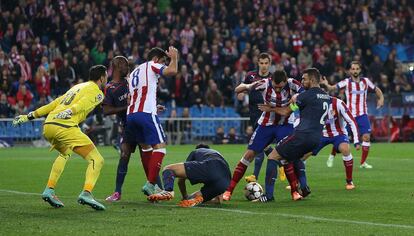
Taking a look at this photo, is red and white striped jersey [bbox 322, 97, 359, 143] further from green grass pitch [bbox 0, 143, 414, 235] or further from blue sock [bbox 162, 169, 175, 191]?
blue sock [bbox 162, 169, 175, 191]

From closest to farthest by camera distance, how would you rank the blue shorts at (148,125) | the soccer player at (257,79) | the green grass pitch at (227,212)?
the green grass pitch at (227,212) → the blue shorts at (148,125) → the soccer player at (257,79)

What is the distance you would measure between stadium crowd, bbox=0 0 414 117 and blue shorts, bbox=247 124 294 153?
63.8 feet

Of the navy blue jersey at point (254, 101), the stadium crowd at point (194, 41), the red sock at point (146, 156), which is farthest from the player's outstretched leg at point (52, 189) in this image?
the stadium crowd at point (194, 41)

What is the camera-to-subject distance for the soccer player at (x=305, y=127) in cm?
1473

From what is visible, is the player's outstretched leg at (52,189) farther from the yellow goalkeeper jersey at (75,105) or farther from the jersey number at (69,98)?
the jersey number at (69,98)

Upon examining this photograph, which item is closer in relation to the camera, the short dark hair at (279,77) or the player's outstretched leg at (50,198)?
the player's outstretched leg at (50,198)

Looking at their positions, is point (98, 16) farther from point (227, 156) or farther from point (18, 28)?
point (227, 156)

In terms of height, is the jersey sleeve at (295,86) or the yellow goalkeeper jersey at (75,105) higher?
the jersey sleeve at (295,86)

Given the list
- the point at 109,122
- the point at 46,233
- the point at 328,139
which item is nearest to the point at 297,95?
the point at 328,139

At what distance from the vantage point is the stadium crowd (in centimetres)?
3475

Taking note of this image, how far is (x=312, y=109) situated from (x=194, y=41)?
23679 millimetres

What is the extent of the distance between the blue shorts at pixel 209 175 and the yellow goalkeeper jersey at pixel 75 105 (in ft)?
5.17

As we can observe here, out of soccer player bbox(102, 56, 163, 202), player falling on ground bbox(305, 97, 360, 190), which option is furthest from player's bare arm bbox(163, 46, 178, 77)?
player falling on ground bbox(305, 97, 360, 190)

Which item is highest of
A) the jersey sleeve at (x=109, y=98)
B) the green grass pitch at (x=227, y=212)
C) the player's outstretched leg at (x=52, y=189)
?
the jersey sleeve at (x=109, y=98)
